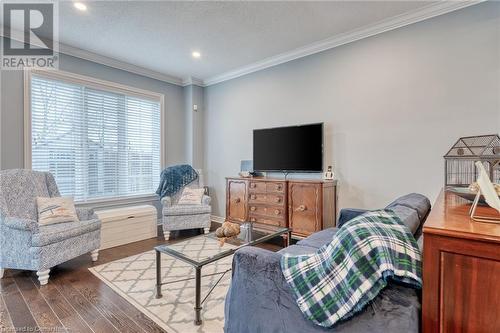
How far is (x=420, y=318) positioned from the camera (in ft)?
3.18

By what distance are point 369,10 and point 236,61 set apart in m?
2.02

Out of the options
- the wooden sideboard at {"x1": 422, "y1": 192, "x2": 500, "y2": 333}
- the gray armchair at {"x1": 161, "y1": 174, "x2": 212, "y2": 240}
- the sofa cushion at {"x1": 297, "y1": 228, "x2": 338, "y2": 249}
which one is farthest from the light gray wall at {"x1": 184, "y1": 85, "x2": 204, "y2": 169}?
the wooden sideboard at {"x1": 422, "y1": 192, "x2": 500, "y2": 333}

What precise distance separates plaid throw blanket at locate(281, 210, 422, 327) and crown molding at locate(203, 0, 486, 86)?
272 centimetres

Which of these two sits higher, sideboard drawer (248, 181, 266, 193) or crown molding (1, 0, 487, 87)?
crown molding (1, 0, 487, 87)

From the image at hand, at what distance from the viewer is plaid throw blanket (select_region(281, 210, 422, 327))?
0.98 meters

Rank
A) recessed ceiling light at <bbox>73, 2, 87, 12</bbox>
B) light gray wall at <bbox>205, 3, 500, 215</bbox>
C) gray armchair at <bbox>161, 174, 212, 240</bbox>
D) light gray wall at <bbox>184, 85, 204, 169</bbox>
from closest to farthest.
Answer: light gray wall at <bbox>205, 3, 500, 215</bbox>
recessed ceiling light at <bbox>73, 2, 87, 12</bbox>
gray armchair at <bbox>161, 174, 212, 240</bbox>
light gray wall at <bbox>184, 85, 204, 169</bbox>

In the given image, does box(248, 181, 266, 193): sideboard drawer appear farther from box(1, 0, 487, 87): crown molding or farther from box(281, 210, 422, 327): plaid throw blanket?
box(281, 210, 422, 327): plaid throw blanket

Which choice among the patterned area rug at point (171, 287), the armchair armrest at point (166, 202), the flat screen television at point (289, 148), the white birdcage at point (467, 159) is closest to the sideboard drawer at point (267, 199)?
the flat screen television at point (289, 148)

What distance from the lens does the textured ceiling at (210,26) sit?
2652 millimetres

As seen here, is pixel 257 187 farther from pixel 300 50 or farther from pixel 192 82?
pixel 192 82

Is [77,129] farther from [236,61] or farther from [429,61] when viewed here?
[429,61]

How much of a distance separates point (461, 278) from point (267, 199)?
2.81 metres

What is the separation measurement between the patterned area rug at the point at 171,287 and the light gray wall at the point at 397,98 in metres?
1.99

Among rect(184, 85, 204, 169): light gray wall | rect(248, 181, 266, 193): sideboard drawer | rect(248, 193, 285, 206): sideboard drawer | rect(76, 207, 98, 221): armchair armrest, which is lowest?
rect(76, 207, 98, 221): armchair armrest
